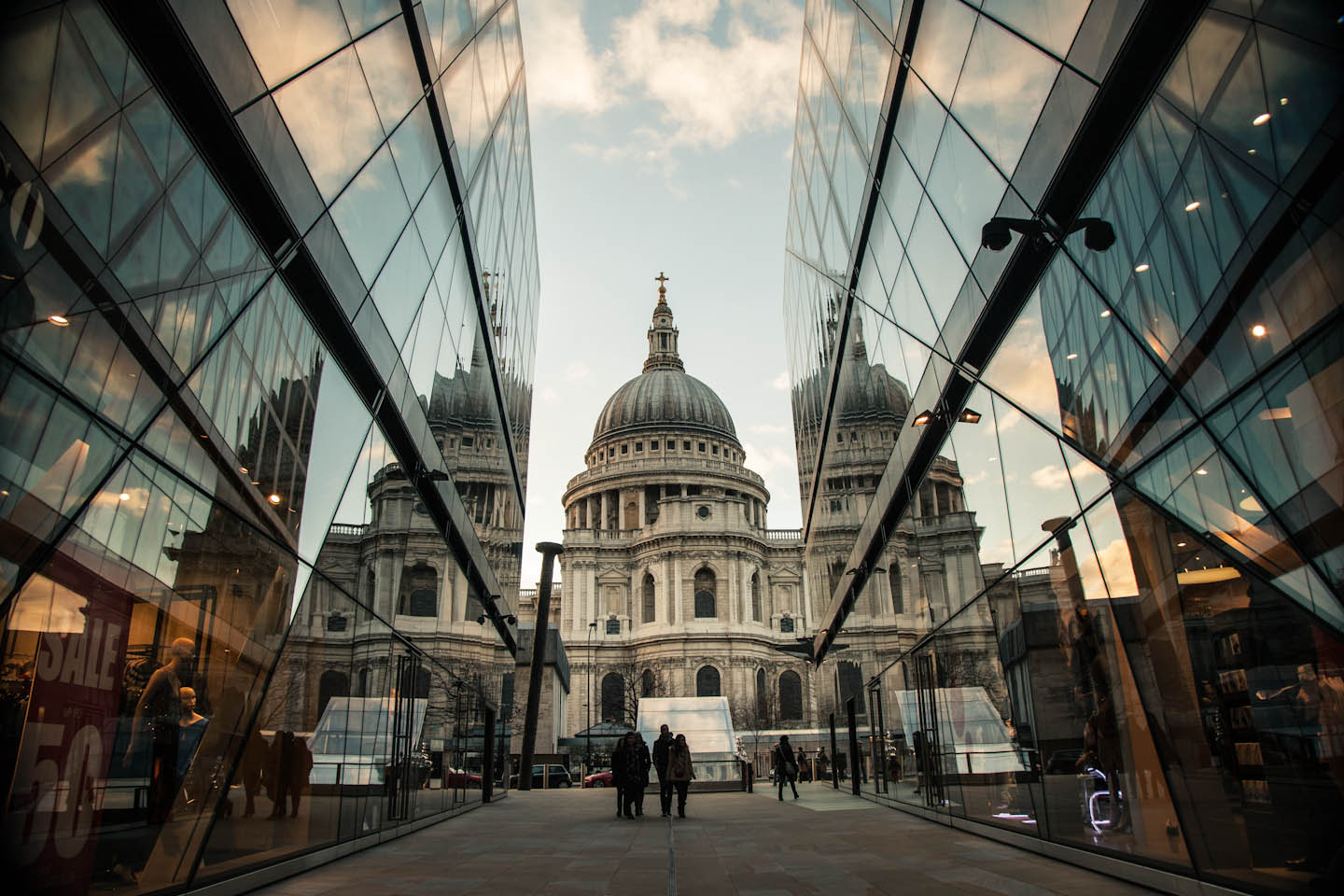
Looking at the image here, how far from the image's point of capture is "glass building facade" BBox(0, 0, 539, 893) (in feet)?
16.2

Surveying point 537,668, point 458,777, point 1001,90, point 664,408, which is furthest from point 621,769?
point 664,408

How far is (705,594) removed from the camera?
291 ft

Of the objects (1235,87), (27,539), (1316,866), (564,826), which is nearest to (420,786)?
(564,826)

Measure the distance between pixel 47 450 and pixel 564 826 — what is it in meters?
12.7

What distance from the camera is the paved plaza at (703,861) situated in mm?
8266

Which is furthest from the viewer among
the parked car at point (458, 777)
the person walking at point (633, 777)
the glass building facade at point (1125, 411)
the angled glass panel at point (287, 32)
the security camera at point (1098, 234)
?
the parked car at point (458, 777)

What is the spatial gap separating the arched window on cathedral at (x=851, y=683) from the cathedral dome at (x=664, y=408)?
294 ft

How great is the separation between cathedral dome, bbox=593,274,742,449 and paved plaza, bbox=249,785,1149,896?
101683 mm

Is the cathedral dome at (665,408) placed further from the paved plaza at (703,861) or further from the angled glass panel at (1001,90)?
the angled glass panel at (1001,90)

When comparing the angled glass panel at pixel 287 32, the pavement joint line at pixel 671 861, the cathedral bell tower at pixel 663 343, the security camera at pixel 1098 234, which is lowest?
the pavement joint line at pixel 671 861

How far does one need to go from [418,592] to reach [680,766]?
20.2 feet

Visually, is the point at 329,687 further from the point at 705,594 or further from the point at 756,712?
the point at 705,594

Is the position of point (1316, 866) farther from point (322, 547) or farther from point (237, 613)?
point (322, 547)

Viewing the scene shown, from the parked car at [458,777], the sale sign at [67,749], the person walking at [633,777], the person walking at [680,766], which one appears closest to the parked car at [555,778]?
the parked car at [458,777]
